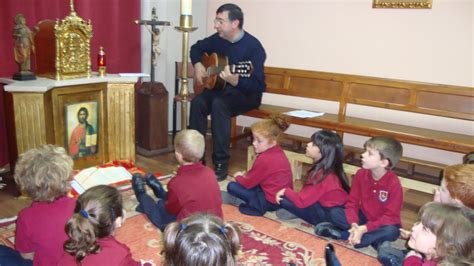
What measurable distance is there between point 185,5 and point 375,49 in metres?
2.03

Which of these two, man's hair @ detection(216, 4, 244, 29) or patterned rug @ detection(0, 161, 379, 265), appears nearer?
patterned rug @ detection(0, 161, 379, 265)

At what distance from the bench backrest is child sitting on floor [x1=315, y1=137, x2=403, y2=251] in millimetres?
1335

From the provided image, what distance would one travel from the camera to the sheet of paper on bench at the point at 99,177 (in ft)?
10.6

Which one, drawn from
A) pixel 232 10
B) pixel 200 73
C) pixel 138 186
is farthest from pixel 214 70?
pixel 138 186

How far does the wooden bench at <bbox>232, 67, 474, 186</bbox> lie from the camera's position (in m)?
3.52

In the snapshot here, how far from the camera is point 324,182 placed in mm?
2789

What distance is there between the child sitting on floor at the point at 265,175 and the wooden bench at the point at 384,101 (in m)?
0.96

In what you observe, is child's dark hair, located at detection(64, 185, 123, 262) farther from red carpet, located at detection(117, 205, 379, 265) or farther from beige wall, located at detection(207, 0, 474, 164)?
beige wall, located at detection(207, 0, 474, 164)

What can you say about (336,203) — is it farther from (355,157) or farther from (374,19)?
(374,19)

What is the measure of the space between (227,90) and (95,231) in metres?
2.50

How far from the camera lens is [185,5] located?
10.4 ft

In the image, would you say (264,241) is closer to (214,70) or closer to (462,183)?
(462,183)

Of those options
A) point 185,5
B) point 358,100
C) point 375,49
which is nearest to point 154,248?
point 185,5

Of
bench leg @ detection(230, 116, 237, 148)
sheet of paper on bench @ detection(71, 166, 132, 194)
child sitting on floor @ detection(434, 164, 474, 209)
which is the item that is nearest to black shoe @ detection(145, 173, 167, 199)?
sheet of paper on bench @ detection(71, 166, 132, 194)
